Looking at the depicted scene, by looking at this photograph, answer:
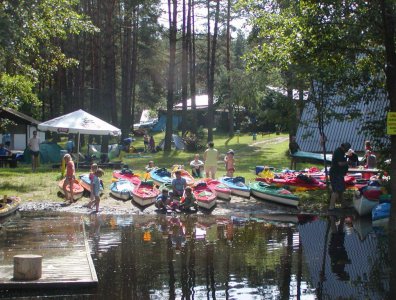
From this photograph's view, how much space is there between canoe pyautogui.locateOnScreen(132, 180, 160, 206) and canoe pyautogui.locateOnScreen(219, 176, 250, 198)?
2.66 m

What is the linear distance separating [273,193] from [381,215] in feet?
14.5

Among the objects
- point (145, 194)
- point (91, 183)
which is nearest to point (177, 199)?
point (145, 194)

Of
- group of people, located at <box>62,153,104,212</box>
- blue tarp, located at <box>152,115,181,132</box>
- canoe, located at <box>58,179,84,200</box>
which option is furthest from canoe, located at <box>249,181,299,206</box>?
blue tarp, located at <box>152,115,181,132</box>

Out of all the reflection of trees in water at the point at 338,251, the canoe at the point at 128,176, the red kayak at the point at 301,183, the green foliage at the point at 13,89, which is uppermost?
the green foliage at the point at 13,89

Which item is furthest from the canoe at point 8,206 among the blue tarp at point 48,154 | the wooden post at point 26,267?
the blue tarp at point 48,154

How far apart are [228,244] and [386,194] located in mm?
6705

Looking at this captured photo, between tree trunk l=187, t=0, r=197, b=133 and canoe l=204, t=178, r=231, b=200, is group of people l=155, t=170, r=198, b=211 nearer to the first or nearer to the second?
canoe l=204, t=178, r=231, b=200

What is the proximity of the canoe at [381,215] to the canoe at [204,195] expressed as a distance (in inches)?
201

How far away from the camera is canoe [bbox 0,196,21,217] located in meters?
18.3

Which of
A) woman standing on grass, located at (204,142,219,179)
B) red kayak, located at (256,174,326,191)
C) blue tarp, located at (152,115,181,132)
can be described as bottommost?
red kayak, located at (256,174,326,191)

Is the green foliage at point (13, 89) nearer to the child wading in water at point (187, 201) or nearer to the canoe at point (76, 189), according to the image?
the canoe at point (76, 189)

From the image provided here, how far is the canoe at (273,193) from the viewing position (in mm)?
21547

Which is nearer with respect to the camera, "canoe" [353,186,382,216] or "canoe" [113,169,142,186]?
"canoe" [353,186,382,216]

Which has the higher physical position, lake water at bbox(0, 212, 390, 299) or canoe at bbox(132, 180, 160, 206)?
canoe at bbox(132, 180, 160, 206)
